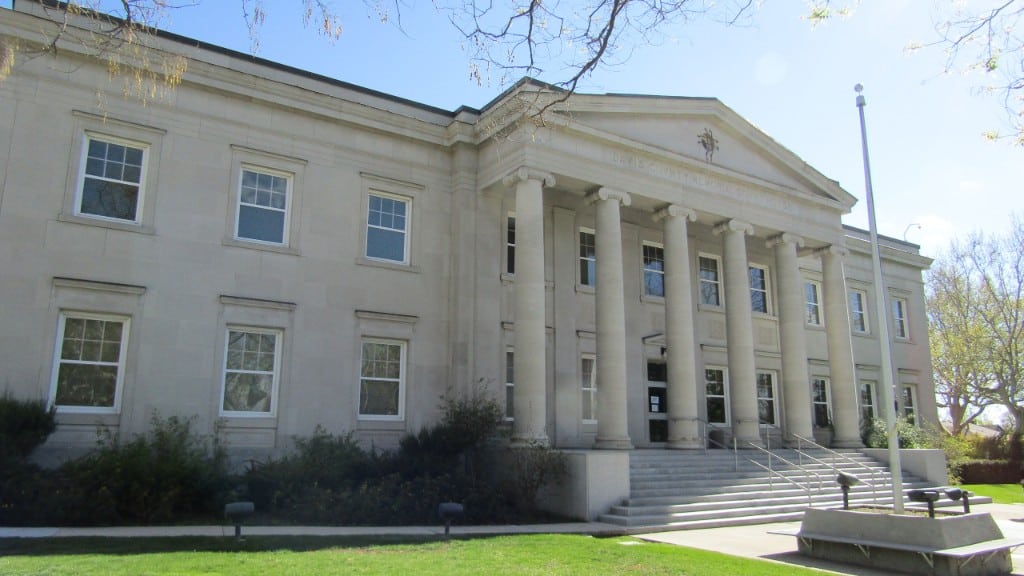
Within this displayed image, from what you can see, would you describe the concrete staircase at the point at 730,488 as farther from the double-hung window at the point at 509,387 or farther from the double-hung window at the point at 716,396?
the double-hung window at the point at 509,387

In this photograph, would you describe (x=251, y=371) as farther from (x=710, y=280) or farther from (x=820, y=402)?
(x=820, y=402)

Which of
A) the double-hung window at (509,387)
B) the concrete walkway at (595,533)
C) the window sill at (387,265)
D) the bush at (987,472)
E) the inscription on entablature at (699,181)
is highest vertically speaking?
the inscription on entablature at (699,181)

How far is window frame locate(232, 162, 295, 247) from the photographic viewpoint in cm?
1870

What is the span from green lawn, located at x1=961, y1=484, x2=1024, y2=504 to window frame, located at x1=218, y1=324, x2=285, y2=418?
70.4 feet

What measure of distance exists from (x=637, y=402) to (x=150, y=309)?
14.2 meters

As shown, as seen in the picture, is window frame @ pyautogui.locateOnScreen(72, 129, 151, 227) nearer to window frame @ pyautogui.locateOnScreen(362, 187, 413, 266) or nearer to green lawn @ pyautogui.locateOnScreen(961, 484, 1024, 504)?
window frame @ pyautogui.locateOnScreen(362, 187, 413, 266)

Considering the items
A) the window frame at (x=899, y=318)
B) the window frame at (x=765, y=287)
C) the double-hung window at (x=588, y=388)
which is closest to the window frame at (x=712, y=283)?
the window frame at (x=765, y=287)

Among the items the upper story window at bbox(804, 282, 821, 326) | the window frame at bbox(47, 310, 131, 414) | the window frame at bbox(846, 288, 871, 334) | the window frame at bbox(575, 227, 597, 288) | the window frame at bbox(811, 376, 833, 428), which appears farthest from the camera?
the window frame at bbox(846, 288, 871, 334)

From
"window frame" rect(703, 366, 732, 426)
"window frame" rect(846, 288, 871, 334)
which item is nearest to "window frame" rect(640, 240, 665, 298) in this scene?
"window frame" rect(703, 366, 732, 426)

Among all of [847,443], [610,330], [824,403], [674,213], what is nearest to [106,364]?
[610,330]

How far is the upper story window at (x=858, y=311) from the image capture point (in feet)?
109

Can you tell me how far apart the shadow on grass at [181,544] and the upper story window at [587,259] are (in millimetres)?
12318

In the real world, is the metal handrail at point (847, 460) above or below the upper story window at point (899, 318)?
below

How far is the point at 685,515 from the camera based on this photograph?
55.1 feet
